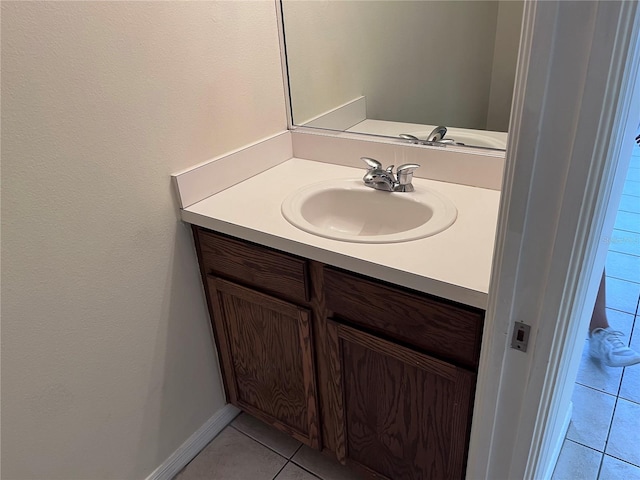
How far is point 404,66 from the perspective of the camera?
154 centimetres

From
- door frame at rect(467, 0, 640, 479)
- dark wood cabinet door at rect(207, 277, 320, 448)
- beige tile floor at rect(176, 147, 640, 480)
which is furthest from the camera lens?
beige tile floor at rect(176, 147, 640, 480)

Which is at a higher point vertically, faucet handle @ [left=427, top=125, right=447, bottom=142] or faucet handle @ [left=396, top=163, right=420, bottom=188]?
faucet handle @ [left=427, top=125, right=447, bottom=142]

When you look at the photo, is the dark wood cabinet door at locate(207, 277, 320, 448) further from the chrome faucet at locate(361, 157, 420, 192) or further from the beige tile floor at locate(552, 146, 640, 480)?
the beige tile floor at locate(552, 146, 640, 480)

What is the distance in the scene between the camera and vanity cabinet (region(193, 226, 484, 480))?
3.38 ft

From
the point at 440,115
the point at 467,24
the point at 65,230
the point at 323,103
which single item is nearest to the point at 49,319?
the point at 65,230

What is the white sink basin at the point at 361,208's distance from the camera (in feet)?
4.16

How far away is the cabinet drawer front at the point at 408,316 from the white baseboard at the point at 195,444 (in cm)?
75

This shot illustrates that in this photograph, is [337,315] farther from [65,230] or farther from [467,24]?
[467,24]

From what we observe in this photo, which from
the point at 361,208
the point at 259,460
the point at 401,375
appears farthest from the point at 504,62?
the point at 259,460

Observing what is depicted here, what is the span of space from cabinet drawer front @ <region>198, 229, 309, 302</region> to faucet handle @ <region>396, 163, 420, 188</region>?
392mm

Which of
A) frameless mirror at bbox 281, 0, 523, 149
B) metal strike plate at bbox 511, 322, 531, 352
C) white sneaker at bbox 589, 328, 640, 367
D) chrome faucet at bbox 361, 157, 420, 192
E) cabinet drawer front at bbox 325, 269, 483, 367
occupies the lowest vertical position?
white sneaker at bbox 589, 328, 640, 367

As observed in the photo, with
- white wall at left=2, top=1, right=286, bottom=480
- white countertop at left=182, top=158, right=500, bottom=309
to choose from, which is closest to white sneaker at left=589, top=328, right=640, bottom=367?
white countertop at left=182, top=158, right=500, bottom=309

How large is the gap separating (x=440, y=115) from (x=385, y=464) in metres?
1.03

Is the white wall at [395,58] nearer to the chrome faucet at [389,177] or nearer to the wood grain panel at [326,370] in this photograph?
the chrome faucet at [389,177]
